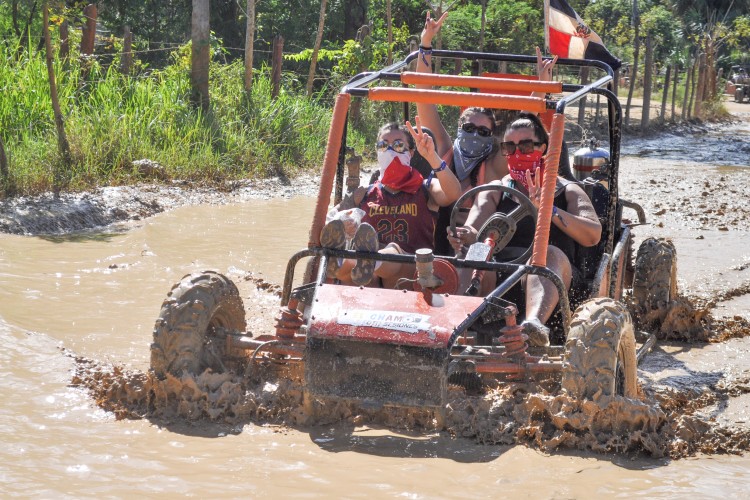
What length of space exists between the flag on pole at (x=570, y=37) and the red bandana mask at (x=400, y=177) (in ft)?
5.05

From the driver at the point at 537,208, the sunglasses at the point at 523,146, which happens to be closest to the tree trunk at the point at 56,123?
the driver at the point at 537,208

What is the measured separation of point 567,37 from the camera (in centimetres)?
667

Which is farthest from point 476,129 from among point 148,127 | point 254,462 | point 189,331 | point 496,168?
point 148,127

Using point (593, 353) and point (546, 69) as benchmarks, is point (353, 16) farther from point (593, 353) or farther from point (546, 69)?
point (593, 353)

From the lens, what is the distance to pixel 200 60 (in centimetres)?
1239

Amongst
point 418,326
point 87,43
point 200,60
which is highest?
point 87,43

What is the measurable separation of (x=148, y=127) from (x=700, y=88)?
18.9 metres

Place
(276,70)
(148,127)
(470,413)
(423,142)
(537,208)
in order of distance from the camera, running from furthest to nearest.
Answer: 1. (276,70)
2. (148,127)
3. (537,208)
4. (423,142)
5. (470,413)

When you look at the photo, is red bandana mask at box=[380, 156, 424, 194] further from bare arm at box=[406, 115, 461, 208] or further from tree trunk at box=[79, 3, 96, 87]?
tree trunk at box=[79, 3, 96, 87]

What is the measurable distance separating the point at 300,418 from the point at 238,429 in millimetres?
267

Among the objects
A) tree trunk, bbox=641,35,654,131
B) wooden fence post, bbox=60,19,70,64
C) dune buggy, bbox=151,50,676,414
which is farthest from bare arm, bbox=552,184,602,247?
tree trunk, bbox=641,35,654,131

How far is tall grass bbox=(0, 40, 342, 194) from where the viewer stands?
10219mm

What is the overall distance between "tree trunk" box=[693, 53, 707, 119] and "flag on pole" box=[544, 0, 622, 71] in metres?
20.7

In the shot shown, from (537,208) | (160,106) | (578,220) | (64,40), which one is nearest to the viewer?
(537,208)
